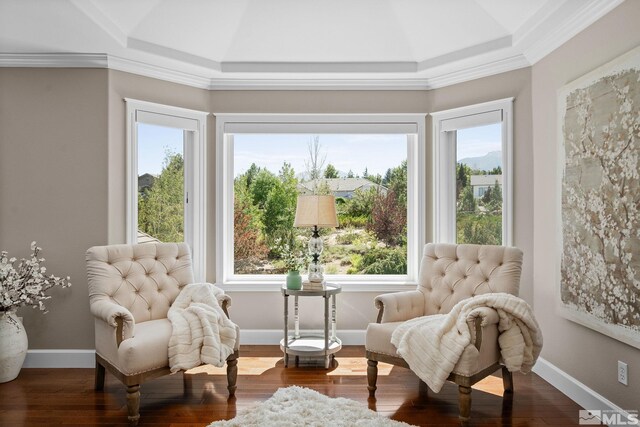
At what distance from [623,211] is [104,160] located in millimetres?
3543

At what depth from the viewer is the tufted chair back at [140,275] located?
3000mm

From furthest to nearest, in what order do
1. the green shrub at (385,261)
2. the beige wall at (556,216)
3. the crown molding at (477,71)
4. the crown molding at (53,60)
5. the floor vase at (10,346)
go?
the green shrub at (385,261) < the crown molding at (477,71) < the crown molding at (53,60) < the floor vase at (10,346) < the beige wall at (556,216)

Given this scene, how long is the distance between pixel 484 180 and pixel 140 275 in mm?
2890

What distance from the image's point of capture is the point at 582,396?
281cm

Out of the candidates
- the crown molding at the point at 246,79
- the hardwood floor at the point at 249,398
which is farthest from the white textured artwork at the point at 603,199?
the crown molding at the point at 246,79

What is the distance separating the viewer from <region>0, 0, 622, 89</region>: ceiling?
3039 mm

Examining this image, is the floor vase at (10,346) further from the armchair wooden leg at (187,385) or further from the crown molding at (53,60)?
the crown molding at (53,60)

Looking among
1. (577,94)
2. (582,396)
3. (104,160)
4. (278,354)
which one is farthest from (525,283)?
(104,160)

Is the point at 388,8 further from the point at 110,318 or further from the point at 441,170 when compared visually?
the point at 110,318

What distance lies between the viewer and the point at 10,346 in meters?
3.18

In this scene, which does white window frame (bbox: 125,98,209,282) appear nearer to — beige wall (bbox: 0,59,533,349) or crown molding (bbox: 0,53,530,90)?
crown molding (bbox: 0,53,530,90)

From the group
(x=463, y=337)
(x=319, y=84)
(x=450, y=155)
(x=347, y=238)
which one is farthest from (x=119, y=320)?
(x=450, y=155)

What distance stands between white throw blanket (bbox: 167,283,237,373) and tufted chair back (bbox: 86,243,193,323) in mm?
218

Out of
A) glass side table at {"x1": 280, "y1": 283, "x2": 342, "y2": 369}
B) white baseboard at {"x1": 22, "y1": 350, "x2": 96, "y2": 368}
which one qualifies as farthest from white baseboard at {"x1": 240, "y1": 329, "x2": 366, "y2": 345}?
white baseboard at {"x1": 22, "y1": 350, "x2": 96, "y2": 368}
